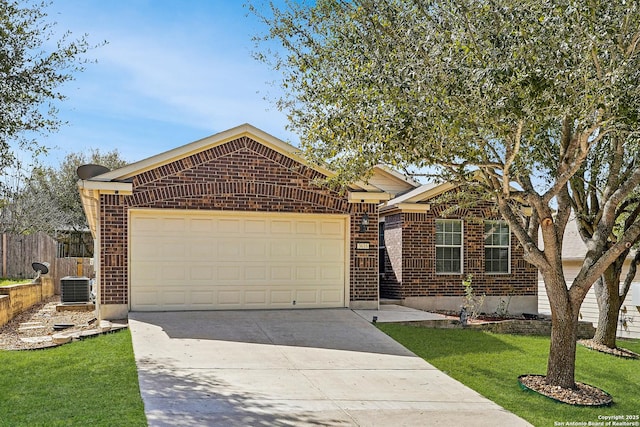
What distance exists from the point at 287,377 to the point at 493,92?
4.79 metres

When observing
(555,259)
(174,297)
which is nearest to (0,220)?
(174,297)

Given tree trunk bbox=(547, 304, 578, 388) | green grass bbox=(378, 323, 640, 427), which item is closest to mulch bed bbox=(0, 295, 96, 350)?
green grass bbox=(378, 323, 640, 427)

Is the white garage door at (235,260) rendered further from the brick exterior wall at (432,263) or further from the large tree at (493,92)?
the large tree at (493,92)

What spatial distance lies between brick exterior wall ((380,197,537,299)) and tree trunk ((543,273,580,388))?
294 inches

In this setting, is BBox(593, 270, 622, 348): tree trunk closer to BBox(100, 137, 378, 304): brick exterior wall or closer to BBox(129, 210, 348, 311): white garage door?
BBox(100, 137, 378, 304): brick exterior wall

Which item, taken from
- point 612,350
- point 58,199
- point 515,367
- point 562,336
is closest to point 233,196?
point 515,367

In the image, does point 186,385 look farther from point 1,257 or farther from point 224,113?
point 1,257

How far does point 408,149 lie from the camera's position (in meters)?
8.23

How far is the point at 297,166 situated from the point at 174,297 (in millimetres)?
4002

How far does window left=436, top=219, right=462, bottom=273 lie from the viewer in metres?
17.0

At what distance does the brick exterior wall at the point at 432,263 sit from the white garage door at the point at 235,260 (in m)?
2.93

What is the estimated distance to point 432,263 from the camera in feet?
55.2

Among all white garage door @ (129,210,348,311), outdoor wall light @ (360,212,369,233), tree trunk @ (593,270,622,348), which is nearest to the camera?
tree trunk @ (593,270,622,348)

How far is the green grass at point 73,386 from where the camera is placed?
248 inches
